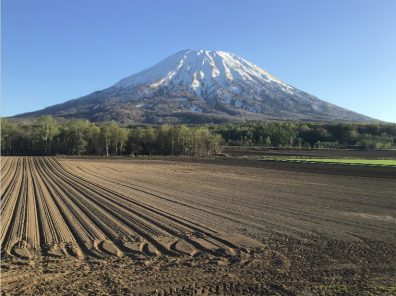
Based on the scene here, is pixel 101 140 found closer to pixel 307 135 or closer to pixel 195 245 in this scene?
pixel 307 135

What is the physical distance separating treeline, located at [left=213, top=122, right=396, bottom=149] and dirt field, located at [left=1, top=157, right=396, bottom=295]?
395 feet

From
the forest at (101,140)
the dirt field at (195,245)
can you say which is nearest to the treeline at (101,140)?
the forest at (101,140)

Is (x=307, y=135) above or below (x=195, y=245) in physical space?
above

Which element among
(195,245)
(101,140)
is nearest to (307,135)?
(101,140)

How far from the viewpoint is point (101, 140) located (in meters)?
105

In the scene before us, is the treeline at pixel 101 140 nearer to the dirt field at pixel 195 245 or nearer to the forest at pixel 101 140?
the forest at pixel 101 140

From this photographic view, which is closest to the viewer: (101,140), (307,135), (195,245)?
(195,245)

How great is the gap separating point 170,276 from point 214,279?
3.24 ft

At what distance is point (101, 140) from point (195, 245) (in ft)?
308

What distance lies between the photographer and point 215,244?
44.6 feet

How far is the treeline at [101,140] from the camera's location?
10438 cm

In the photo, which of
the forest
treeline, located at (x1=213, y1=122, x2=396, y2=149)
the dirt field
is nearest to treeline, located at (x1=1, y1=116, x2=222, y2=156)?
the forest

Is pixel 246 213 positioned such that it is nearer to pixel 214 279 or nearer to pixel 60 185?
pixel 214 279

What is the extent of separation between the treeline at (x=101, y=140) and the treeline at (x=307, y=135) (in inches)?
1637
